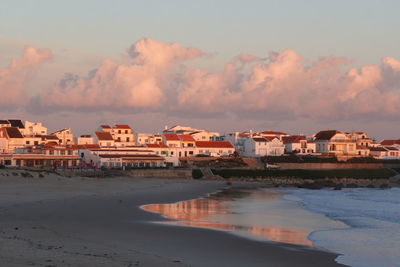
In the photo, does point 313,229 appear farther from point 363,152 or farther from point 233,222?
point 363,152

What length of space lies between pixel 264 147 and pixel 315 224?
80.0 meters

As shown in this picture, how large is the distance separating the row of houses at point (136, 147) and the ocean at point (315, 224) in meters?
46.2

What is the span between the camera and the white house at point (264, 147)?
341 ft

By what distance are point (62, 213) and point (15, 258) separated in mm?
12488

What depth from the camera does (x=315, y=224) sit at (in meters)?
24.6

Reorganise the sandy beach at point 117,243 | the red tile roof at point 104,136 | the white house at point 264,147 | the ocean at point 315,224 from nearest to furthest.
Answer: the sandy beach at point 117,243 < the ocean at point 315,224 < the red tile roof at point 104,136 < the white house at point 264,147

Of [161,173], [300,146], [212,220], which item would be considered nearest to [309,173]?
[161,173]

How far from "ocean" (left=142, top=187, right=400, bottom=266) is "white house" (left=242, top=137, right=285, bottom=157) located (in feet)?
221

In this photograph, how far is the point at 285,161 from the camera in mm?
85938

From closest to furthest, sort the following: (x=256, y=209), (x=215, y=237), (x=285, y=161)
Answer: (x=215, y=237) < (x=256, y=209) < (x=285, y=161)

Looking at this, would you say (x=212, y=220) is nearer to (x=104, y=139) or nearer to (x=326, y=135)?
(x=104, y=139)

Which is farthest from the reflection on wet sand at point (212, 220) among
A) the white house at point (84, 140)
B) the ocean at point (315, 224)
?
the white house at point (84, 140)

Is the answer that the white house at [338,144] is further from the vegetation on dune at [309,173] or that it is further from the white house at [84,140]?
the white house at [84,140]

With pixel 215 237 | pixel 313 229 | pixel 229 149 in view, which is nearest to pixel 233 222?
pixel 313 229
